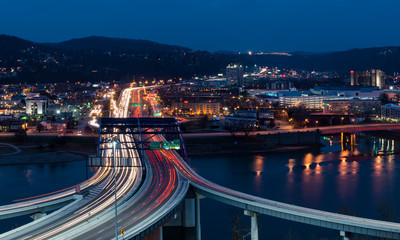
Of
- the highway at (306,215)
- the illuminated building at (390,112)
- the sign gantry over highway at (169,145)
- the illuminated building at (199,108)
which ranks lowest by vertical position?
the highway at (306,215)

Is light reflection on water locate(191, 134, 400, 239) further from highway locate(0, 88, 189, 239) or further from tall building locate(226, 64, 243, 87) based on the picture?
tall building locate(226, 64, 243, 87)

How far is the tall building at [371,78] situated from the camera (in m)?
34.2

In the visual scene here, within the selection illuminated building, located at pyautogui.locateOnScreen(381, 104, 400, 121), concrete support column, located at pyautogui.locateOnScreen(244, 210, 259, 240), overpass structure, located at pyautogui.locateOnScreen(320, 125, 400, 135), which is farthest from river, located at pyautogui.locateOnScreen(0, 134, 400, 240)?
illuminated building, located at pyautogui.locateOnScreen(381, 104, 400, 121)

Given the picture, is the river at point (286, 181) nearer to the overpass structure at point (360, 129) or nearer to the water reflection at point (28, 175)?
the water reflection at point (28, 175)

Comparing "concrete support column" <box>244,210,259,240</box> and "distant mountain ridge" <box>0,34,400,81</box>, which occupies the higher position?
"distant mountain ridge" <box>0,34,400,81</box>

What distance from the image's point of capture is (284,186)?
7906mm

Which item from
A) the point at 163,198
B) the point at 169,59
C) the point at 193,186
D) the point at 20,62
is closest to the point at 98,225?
the point at 163,198

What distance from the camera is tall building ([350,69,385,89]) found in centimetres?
3422

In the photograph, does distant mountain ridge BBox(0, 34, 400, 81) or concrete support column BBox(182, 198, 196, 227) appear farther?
distant mountain ridge BBox(0, 34, 400, 81)

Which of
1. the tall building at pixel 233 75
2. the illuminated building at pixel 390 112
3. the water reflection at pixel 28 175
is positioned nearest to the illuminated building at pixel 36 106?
the water reflection at pixel 28 175

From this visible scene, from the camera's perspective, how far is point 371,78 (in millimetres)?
35156

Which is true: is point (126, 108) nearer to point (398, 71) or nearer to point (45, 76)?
point (45, 76)

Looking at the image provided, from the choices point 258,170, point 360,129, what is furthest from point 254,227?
point 360,129

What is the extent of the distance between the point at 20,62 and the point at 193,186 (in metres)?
36.0
